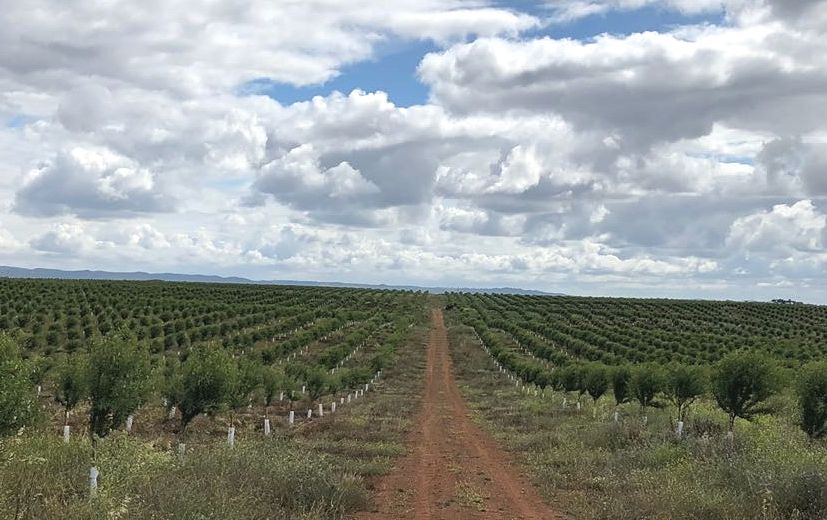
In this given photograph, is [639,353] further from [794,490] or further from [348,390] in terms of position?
[794,490]

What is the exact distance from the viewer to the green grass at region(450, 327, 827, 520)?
44.8ft

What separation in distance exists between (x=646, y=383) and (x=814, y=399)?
1485 cm

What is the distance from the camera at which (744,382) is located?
2914 centimetres

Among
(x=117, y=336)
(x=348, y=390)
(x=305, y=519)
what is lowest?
(x=348, y=390)

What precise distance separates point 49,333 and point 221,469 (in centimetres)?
5803

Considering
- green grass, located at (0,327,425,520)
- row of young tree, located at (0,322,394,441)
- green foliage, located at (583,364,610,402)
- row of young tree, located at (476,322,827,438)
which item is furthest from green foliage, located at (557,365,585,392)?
green grass, located at (0,327,425,520)

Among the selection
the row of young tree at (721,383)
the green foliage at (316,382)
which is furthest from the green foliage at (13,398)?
the green foliage at (316,382)

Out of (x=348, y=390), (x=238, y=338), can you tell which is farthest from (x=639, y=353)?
(x=238, y=338)

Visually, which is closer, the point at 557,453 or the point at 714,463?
the point at 714,463

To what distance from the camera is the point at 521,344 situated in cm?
A: 9188

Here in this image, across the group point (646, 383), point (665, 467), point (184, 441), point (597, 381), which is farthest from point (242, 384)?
point (597, 381)

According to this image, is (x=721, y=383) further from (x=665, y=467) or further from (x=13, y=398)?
(x=13, y=398)

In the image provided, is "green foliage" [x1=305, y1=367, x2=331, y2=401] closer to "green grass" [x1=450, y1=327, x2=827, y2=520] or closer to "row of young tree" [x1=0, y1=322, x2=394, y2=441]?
"row of young tree" [x1=0, y1=322, x2=394, y2=441]

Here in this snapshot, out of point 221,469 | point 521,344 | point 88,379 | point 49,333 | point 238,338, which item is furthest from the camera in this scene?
point 521,344
